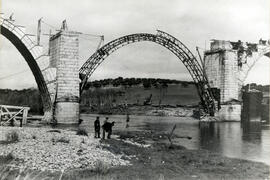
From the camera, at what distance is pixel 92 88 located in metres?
158

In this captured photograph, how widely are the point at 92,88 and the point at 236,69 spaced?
108 metres

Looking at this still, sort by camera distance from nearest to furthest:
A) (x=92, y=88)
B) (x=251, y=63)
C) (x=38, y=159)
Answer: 1. (x=38, y=159)
2. (x=251, y=63)
3. (x=92, y=88)

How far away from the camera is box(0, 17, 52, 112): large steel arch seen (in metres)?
37.1

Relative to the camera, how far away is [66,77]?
129 ft

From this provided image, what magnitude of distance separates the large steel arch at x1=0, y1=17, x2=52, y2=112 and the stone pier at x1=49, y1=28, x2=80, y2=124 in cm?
141

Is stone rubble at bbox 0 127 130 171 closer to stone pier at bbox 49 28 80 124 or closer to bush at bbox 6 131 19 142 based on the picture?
bush at bbox 6 131 19 142

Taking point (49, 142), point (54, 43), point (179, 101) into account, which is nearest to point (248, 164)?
point (49, 142)

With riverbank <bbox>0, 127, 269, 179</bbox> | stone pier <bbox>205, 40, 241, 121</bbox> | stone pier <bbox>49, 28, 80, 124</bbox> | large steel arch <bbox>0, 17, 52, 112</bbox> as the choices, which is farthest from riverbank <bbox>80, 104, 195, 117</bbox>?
riverbank <bbox>0, 127, 269, 179</bbox>

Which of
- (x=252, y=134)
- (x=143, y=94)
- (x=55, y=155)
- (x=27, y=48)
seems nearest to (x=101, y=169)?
(x=55, y=155)

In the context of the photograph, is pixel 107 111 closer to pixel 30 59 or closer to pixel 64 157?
pixel 30 59

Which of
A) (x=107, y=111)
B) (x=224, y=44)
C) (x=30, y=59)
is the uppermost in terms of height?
(x=224, y=44)

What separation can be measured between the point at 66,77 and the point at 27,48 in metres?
5.27

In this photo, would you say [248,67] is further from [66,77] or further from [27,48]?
[27,48]

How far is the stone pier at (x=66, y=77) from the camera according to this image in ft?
127
